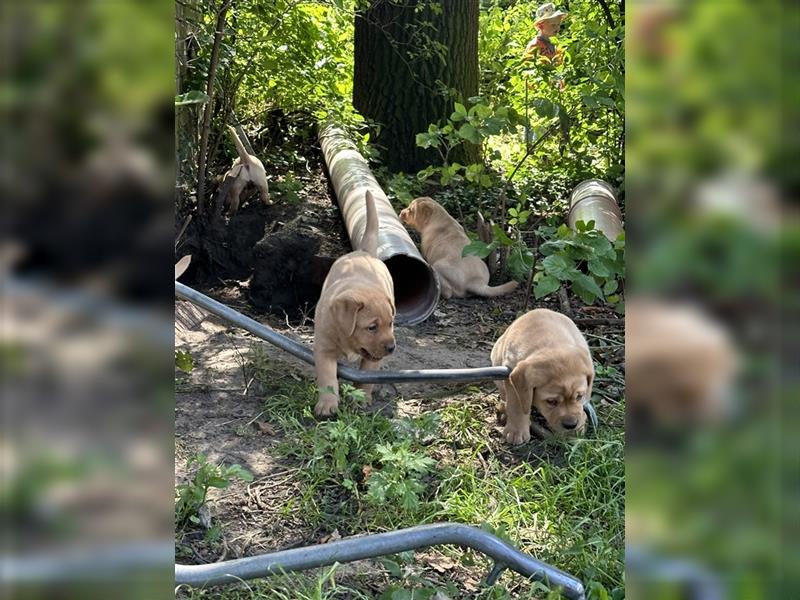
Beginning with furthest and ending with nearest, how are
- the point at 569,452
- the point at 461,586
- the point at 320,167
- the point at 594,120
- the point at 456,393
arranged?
the point at 320,167
the point at 594,120
the point at 456,393
the point at 569,452
the point at 461,586

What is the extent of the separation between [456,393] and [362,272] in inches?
38.6

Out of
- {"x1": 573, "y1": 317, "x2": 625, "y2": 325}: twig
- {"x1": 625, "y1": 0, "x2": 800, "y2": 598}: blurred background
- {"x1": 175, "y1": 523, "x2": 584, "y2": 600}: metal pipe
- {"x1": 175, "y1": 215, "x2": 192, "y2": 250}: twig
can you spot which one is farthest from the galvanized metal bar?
{"x1": 175, "y1": 215, "x2": 192, "y2": 250}: twig

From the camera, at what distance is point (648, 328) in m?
0.62

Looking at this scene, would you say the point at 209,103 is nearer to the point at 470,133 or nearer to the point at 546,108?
the point at 470,133

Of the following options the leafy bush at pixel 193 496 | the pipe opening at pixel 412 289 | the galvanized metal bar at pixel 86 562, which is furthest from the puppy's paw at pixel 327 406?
the galvanized metal bar at pixel 86 562

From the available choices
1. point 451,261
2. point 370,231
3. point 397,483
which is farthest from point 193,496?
point 451,261

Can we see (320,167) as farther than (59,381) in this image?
Yes

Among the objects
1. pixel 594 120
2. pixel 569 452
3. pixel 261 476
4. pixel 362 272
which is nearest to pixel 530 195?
pixel 594 120

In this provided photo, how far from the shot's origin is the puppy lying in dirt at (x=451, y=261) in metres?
7.23

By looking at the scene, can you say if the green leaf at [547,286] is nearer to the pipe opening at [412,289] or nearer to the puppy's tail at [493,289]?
the pipe opening at [412,289]

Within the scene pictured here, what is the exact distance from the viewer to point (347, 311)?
16.0 feet

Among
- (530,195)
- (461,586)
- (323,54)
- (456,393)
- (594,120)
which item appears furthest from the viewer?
(530,195)

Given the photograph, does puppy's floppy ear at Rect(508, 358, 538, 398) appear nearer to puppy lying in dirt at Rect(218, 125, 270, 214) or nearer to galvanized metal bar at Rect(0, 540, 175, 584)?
galvanized metal bar at Rect(0, 540, 175, 584)

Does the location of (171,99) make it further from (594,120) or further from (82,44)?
(594,120)
